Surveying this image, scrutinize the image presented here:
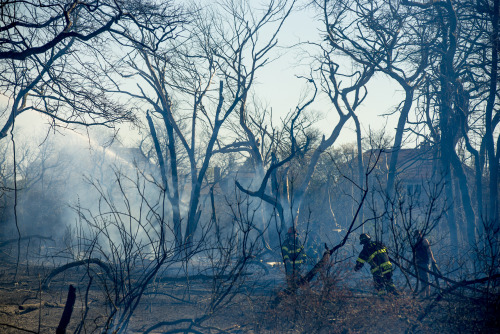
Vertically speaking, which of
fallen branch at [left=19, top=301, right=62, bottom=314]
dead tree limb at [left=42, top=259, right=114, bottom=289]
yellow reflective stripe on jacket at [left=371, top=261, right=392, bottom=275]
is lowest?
fallen branch at [left=19, top=301, right=62, bottom=314]

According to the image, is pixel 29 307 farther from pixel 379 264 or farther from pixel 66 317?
pixel 379 264

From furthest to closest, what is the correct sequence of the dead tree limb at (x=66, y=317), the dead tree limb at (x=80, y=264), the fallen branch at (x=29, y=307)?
the fallen branch at (x=29, y=307) < the dead tree limb at (x=80, y=264) < the dead tree limb at (x=66, y=317)

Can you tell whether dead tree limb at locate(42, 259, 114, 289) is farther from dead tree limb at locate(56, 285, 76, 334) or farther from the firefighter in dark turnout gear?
the firefighter in dark turnout gear

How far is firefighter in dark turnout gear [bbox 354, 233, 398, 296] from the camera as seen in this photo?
6.27 metres

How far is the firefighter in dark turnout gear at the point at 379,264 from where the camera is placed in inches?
247

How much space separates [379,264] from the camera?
662 cm

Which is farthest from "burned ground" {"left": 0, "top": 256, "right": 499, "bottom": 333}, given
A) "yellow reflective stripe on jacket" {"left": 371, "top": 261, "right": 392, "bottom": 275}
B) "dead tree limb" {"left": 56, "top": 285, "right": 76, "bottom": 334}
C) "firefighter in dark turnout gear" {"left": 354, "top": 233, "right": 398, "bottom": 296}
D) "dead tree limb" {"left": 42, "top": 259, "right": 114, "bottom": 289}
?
"dead tree limb" {"left": 56, "top": 285, "right": 76, "bottom": 334}

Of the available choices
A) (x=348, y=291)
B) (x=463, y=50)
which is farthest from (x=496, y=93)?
(x=348, y=291)

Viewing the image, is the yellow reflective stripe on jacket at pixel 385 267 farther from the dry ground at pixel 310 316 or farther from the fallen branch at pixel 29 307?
the fallen branch at pixel 29 307

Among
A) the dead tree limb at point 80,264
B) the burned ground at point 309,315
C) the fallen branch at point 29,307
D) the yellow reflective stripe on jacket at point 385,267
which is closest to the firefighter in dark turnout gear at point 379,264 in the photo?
the yellow reflective stripe on jacket at point 385,267

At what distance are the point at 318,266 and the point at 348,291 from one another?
0.61 m

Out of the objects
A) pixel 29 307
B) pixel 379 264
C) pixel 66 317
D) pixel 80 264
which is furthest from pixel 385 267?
pixel 29 307

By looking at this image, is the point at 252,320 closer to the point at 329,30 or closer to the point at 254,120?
the point at 329,30

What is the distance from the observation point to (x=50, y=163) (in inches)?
1396
